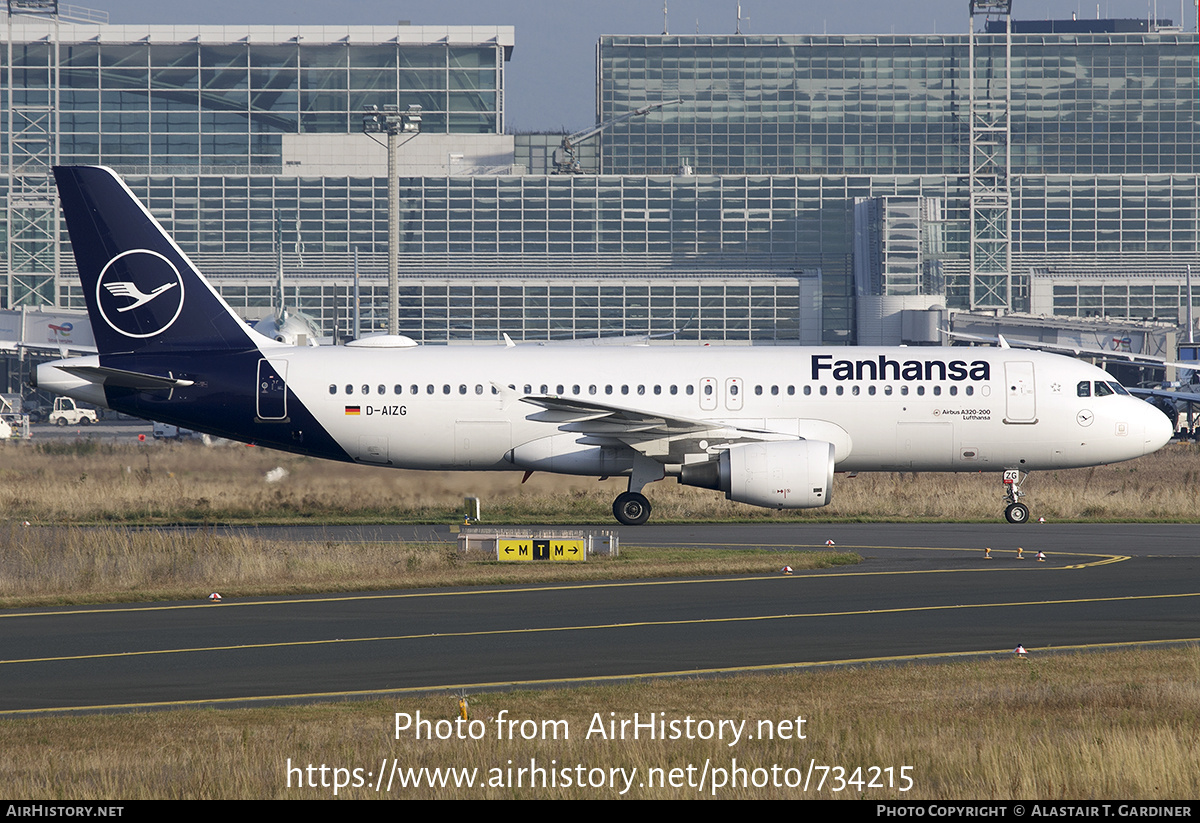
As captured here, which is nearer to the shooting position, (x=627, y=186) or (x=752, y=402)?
(x=752, y=402)

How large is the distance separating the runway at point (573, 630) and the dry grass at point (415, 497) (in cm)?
1068

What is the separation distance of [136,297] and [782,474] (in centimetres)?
1480

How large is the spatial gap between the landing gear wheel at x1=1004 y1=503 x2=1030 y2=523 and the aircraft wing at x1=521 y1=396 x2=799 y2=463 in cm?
564

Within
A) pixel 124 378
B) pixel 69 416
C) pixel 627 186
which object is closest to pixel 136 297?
pixel 124 378

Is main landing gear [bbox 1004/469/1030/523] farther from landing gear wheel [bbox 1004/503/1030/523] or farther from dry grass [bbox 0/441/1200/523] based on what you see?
dry grass [bbox 0/441/1200/523]

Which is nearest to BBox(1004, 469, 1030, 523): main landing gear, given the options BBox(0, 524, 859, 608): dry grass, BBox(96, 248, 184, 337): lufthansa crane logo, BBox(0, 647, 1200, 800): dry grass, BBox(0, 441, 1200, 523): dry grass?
BBox(0, 441, 1200, 523): dry grass

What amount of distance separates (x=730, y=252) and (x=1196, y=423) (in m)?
53.0

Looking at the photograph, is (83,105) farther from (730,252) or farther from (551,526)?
(551,526)

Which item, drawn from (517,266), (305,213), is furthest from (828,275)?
(305,213)

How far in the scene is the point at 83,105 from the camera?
12450 cm

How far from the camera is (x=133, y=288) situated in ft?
101

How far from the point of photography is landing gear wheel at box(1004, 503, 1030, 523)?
103 ft

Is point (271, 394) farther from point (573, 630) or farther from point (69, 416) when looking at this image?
point (69, 416)

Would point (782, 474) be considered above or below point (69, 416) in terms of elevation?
above
